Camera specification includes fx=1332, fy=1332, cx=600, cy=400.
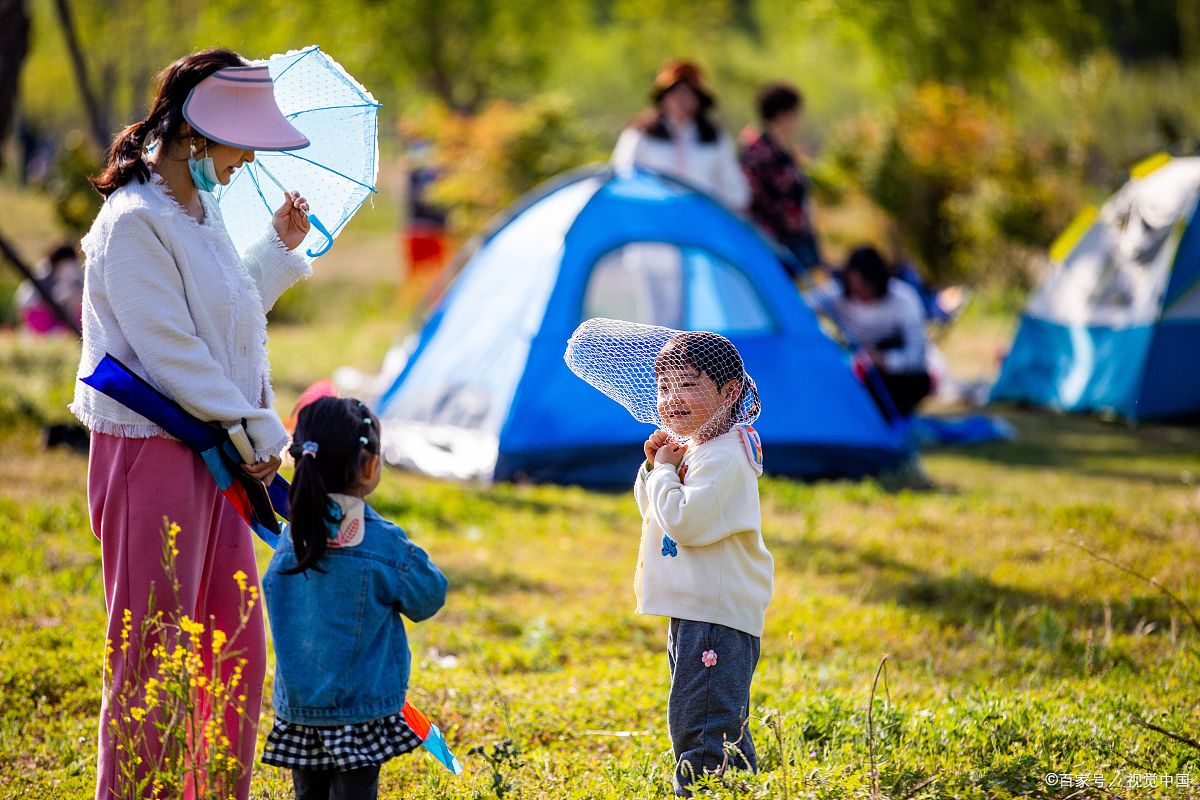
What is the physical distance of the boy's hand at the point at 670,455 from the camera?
308 cm

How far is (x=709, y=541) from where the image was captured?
297 centimetres

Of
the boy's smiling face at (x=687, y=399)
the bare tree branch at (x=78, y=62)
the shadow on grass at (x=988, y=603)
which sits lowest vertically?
the shadow on grass at (x=988, y=603)

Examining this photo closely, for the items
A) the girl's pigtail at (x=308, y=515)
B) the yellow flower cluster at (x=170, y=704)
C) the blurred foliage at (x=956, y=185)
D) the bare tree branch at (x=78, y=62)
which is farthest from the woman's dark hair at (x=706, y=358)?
the blurred foliage at (x=956, y=185)

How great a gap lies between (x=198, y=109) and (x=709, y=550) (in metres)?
1.49

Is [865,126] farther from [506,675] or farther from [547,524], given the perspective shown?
[506,675]

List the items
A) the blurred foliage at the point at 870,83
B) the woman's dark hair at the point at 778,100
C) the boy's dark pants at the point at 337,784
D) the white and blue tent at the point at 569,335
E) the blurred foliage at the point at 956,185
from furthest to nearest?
the blurred foliage at the point at 870,83 → the blurred foliage at the point at 956,185 → the woman's dark hair at the point at 778,100 → the white and blue tent at the point at 569,335 → the boy's dark pants at the point at 337,784

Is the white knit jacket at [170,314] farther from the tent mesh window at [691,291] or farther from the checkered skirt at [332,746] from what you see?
the tent mesh window at [691,291]

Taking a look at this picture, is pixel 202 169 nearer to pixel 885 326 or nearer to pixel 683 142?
pixel 683 142

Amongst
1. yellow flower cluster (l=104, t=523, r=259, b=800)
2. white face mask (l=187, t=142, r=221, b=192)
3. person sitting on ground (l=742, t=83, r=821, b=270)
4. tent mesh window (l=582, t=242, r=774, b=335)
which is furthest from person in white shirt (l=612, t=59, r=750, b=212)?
yellow flower cluster (l=104, t=523, r=259, b=800)

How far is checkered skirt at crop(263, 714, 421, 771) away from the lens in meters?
2.81

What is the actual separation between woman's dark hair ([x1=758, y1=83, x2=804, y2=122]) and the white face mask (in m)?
5.99

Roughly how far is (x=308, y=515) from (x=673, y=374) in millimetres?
871

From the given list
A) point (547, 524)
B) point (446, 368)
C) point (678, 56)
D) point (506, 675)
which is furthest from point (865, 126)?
point (678, 56)

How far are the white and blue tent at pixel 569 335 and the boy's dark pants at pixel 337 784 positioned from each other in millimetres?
4137
